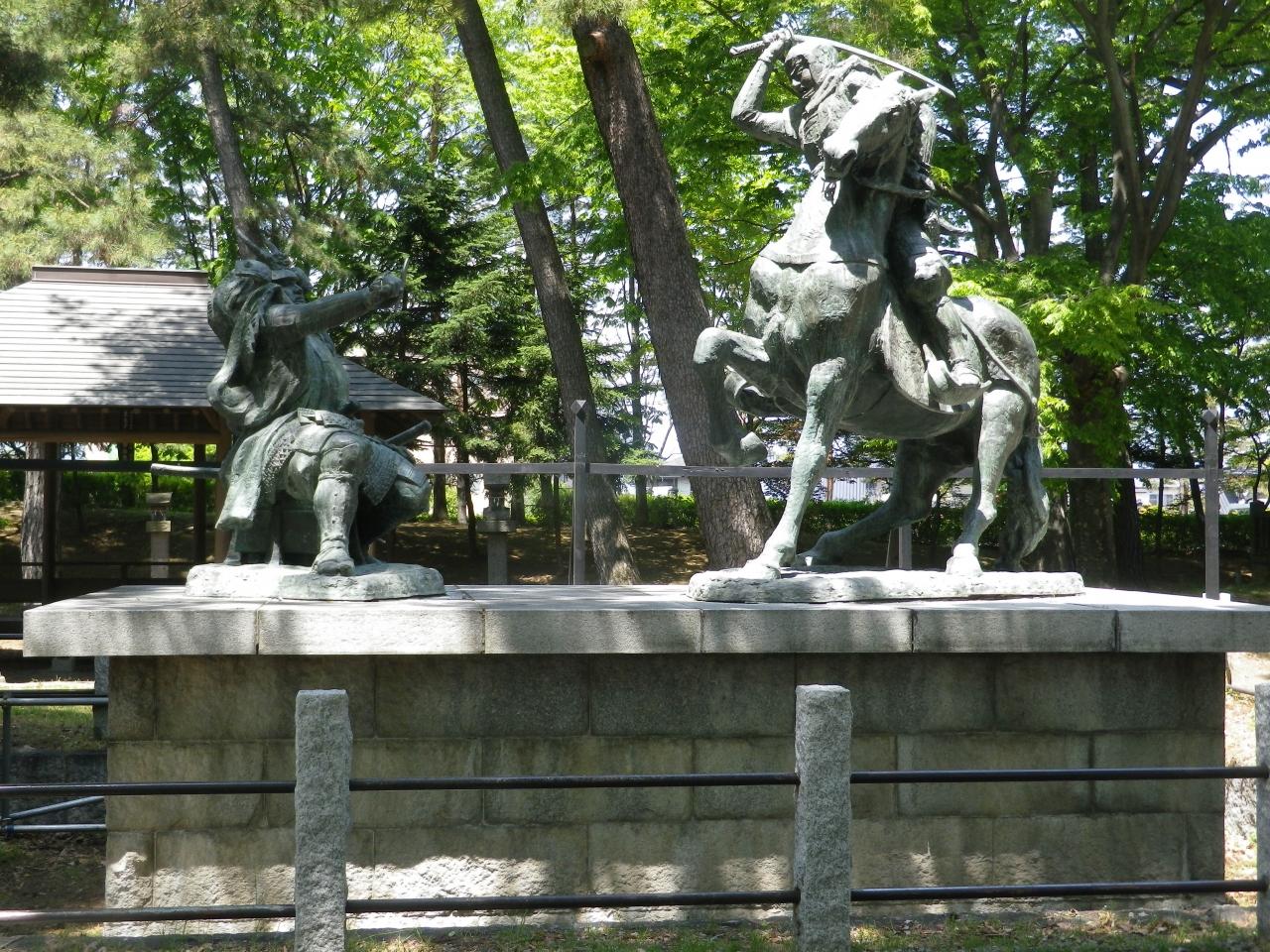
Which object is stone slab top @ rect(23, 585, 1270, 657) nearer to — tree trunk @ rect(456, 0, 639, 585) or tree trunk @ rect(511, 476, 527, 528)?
tree trunk @ rect(456, 0, 639, 585)

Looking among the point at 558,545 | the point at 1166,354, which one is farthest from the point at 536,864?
the point at 558,545

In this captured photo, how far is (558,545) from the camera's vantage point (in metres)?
25.2

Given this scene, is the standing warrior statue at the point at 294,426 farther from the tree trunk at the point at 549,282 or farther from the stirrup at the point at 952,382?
the tree trunk at the point at 549,282

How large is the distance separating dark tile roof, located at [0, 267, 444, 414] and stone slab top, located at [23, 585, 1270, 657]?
8.22 m

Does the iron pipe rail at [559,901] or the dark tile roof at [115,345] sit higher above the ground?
the dark tile roof at [115,345]

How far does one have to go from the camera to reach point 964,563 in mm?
5953

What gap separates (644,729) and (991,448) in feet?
7.04

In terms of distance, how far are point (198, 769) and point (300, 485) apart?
51.9 inches

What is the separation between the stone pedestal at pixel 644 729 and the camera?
507 cm

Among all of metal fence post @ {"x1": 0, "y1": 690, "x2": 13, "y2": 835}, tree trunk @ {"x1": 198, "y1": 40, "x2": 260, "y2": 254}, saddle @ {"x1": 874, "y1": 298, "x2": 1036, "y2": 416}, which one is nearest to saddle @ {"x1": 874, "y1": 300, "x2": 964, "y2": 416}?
saddle @ {"x1": 874, "y1": 298, "x2": 1036, "y2": 416}

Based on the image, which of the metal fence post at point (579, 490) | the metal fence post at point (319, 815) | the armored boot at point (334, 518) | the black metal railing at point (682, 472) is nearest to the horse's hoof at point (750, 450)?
the armored boot at point (334, 518)

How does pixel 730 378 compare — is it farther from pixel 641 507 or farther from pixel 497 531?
pixel 641 507

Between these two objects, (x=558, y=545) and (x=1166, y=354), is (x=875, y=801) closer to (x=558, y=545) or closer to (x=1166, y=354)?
(x=1166, y=354)

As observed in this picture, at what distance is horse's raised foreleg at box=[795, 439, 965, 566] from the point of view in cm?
650
